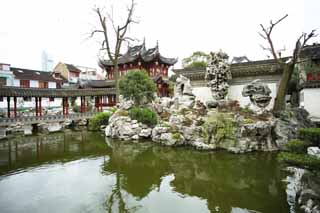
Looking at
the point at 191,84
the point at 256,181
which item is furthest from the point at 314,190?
the point at 191,84

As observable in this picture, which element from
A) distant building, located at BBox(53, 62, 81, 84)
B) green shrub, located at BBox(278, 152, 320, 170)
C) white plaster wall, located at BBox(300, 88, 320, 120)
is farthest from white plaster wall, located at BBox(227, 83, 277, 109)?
distant building, located at BBox(53, 62, 81, 84)

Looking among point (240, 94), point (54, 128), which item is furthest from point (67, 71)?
point (240, 94)

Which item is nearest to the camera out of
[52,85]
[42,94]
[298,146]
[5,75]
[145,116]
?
[298,146]

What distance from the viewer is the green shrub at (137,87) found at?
51.4 ft

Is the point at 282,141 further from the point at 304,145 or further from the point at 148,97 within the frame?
the point at 148,97

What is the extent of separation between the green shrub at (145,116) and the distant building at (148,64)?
451 inches

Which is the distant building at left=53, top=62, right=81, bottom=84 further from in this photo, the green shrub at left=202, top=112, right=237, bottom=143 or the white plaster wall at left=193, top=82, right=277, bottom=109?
the green shrub at left=202, top=112, right=237, bottom=143

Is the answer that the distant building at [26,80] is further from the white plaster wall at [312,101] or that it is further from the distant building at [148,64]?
the white plaster wall at [312,101]

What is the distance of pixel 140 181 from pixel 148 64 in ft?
74.3

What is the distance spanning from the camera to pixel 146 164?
898cm

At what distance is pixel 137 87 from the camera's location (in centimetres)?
1569

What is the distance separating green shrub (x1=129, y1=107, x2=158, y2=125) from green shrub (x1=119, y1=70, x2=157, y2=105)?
1472mm

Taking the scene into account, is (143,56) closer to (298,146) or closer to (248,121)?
(248,121)

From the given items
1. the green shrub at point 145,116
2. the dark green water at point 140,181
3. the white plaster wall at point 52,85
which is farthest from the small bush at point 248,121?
the white plaster wall at point 52,85
